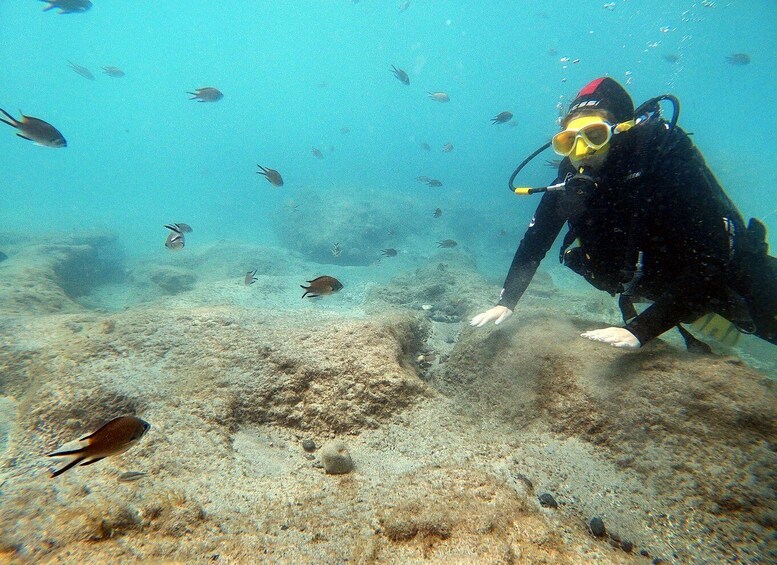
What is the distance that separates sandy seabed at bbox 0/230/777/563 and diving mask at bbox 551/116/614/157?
1.69 metres

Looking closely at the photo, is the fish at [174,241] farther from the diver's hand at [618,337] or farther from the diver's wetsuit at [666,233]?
the diver's hand at [618,337]

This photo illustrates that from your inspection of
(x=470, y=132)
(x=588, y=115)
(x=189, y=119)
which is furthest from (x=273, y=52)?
(x=588, y=115)

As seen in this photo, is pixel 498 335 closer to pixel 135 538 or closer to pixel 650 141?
pixel 650 141

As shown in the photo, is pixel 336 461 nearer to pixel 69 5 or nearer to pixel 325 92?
pixel 69 5

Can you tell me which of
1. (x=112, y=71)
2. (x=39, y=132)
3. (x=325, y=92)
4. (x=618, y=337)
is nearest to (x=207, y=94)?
(x=39, y=132)

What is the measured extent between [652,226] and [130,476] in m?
4.01

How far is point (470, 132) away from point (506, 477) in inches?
5859

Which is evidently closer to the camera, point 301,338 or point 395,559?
point 395,559

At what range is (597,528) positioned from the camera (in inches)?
62.5

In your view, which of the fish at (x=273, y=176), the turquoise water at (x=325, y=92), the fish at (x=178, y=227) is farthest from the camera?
the turquoise water at (x=325, y=92)

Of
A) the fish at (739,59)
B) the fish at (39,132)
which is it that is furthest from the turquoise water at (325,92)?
the fish at (39,132)

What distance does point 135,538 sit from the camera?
1.30 metres

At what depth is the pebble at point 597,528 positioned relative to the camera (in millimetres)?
1582

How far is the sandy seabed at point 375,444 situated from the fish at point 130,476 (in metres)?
0.04
